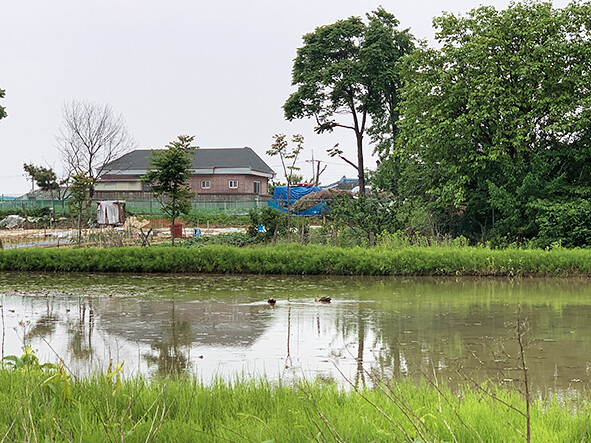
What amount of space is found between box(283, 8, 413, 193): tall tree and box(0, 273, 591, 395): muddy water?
22.9m

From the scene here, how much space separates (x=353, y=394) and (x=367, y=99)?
33.6m

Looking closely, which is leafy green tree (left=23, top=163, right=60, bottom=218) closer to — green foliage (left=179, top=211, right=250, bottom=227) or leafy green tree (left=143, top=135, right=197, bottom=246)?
green foliage (left=179, top=211, right=250, bottom=227)

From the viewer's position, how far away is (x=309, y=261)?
1648 centimetres

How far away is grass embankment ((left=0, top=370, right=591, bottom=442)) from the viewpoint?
3.82 m

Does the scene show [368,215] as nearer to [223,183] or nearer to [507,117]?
[507,117]

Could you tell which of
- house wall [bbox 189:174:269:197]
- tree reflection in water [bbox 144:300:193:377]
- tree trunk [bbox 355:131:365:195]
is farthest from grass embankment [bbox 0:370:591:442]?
house wall [bbox 189:174:269:197]

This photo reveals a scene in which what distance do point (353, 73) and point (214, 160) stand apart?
2237cm

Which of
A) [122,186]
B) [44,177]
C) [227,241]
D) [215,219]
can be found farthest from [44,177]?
[227,241]

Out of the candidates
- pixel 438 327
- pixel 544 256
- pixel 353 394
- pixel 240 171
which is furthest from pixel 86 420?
pixel 240 171

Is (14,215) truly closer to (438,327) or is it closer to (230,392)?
(438,327)

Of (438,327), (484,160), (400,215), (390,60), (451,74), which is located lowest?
(438,327)

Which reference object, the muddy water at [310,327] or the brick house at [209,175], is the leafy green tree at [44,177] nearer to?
the brick house at [209,175]

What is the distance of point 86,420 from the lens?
3.98 metres

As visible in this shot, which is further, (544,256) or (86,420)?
(544,256)
